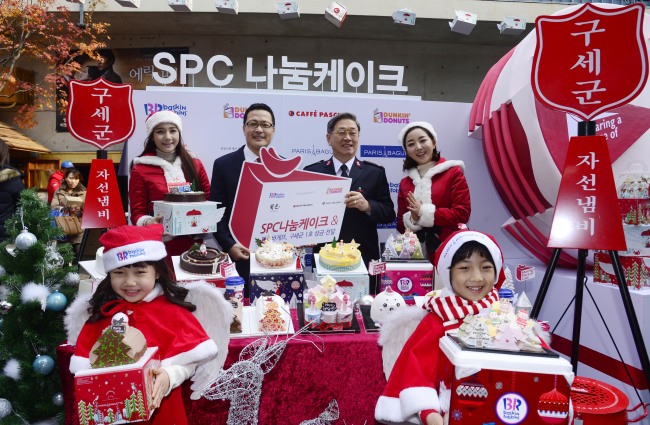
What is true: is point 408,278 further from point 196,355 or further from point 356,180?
point 196,355

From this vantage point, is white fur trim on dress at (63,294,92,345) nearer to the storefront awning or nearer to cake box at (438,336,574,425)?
cake box at (438,336,574,425)

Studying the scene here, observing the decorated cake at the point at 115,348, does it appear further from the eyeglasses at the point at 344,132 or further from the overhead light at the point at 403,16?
the overhead light at the point at 403,16

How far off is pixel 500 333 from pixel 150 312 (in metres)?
1.30

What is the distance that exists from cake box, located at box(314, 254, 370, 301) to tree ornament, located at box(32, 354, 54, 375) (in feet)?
4.57

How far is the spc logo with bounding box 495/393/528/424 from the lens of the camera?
54.6 inches

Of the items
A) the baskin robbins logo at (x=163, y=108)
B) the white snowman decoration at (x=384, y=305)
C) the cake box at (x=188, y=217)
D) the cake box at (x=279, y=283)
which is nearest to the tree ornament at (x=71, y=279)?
the cake box at (x=188, y=217)

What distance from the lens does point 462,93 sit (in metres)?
10.8

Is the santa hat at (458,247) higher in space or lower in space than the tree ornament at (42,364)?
higher

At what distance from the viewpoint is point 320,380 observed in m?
2.09

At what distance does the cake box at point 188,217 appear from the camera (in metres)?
2.51

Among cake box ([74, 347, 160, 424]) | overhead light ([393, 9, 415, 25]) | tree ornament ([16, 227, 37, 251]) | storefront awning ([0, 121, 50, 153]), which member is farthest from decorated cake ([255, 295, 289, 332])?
storefront awning ([0, 121, 50, 153])

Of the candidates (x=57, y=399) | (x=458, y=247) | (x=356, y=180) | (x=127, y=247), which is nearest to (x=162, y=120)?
(x=356, y=180)

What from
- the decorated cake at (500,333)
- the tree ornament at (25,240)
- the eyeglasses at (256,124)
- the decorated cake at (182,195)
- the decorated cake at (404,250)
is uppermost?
the eyeglasses at (256,124)

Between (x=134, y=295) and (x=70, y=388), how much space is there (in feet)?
2.40
